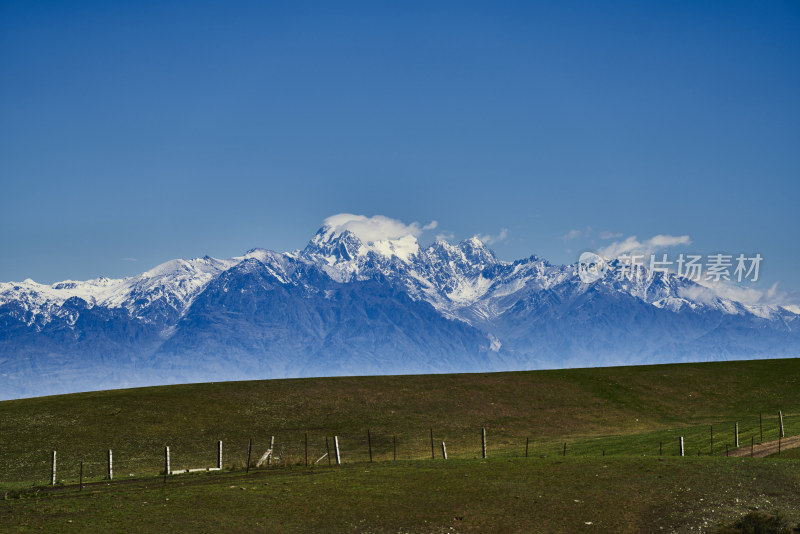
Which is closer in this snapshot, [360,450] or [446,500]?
[446,500]

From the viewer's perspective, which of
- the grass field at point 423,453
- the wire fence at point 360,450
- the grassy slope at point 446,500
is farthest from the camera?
the wire fence at point 360,450

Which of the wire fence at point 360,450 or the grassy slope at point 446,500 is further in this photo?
the wire fence at point 360,450

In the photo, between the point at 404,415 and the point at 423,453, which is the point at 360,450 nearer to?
the point at 423,453

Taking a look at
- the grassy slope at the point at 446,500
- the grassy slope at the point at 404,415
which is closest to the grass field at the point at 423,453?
the grassy slope at the point at 446,500

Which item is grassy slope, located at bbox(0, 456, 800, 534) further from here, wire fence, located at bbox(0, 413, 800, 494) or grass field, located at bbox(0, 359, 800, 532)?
wire fence, located at bbox(0, 413, 800, 494)

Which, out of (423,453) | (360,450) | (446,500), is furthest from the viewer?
(360,450)

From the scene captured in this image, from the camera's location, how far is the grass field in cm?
4091

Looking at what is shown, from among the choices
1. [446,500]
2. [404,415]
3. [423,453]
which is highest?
[404,415]

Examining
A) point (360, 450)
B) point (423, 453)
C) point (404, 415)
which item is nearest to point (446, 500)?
point (423, 453)

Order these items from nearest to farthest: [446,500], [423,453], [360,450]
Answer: [446,500]
[423,453]
[360,450]

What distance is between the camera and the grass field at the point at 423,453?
4091cm

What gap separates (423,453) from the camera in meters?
74.7

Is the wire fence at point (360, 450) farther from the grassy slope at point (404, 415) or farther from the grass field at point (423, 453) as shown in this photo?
the grass field at point (423, 453)

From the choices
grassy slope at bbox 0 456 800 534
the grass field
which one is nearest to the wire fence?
the grass field
